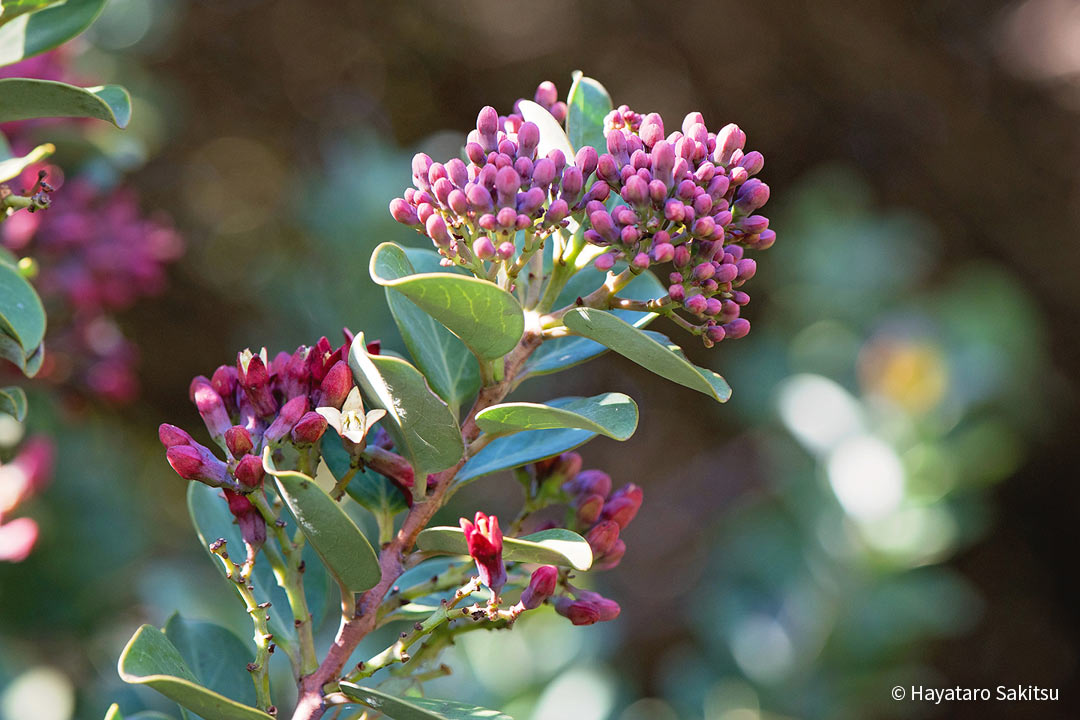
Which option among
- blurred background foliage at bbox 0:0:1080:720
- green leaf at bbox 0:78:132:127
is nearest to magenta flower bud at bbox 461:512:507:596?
green leaf at bbox 0:78:132:127

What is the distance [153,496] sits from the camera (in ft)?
9.70

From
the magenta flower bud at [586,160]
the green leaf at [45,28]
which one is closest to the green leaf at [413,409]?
the magenta flower bud at [586,160]

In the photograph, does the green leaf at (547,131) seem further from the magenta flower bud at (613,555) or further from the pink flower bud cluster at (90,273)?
the pink flower bud cluster at (90,273)

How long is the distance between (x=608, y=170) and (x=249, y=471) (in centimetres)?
37

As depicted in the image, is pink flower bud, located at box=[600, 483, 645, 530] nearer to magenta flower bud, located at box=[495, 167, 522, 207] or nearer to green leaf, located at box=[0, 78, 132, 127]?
magenta flower bud, located at box=[495, 167, 522, 207]

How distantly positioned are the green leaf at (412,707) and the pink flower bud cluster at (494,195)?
334mm

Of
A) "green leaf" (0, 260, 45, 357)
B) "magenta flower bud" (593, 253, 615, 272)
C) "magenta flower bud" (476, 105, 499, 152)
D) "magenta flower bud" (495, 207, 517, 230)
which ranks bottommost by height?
"green leaf" (0, 260, 45, 357)

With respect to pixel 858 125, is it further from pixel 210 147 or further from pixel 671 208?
pixel 671 208

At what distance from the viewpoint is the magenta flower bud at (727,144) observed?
74 centimetres

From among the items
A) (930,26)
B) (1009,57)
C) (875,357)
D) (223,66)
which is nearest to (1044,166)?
(1009,57)

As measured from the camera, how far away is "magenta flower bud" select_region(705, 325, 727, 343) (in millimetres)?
738

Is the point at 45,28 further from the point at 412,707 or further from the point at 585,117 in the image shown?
the point at 412,707

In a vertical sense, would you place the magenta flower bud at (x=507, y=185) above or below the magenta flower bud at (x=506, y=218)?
above

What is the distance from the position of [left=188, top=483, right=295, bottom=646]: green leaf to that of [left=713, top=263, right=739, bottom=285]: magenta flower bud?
0.48 meters
